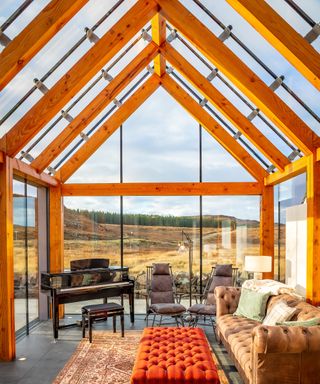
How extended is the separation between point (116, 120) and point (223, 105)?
242 centimetres

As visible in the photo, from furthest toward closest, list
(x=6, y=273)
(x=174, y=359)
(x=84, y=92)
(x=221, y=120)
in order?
(x=221, y=120) < (x=84, y=92) < (x=6, y=273) < (x=174, y=359)

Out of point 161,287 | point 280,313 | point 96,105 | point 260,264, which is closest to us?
point 280,313

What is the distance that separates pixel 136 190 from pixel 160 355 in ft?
14.8

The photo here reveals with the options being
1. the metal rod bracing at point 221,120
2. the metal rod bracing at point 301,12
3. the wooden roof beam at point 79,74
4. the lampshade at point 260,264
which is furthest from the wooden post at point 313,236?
the wooden roof beam at point 79,74

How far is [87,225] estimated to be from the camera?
859 centimetres

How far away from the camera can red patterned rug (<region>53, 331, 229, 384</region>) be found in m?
4.80

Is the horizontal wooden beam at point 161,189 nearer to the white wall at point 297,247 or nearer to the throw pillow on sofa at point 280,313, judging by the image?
the white wall at point 297,247

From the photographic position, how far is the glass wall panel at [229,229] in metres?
8.48

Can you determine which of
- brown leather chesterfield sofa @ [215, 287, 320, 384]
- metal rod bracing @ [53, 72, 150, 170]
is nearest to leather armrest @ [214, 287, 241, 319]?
brown leather chesterfield sofa @ [215, 287, 320, 384]

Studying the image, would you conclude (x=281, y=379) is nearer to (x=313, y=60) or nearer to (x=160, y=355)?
(x=160, y=355)

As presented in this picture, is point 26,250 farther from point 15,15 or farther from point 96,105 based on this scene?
point 15,15

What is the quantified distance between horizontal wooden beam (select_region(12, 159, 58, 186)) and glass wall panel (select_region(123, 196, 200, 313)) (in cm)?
168

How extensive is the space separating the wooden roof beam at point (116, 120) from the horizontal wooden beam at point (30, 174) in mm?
659

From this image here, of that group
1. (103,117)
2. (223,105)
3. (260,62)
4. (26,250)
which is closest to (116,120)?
(103,117)
